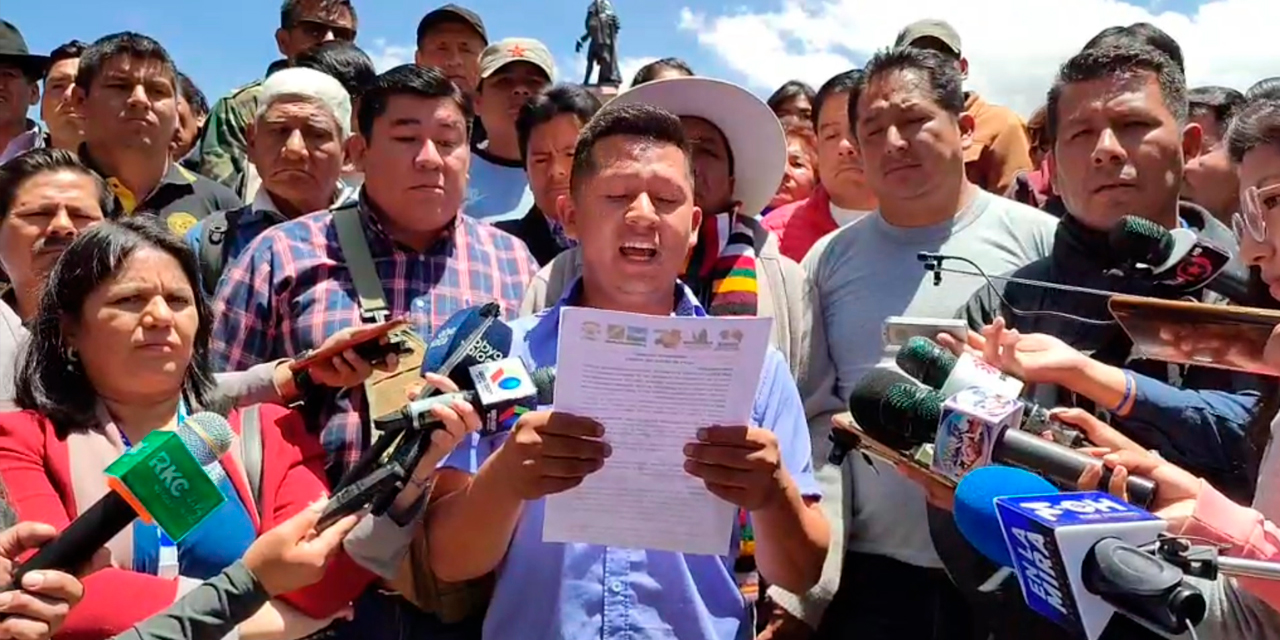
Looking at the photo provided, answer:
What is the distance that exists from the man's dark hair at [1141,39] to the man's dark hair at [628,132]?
149cm

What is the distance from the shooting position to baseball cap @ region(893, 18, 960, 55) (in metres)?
5.82

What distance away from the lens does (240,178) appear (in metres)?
5.89

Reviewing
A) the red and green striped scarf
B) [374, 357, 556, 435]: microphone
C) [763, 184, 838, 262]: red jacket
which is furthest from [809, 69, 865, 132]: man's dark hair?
[374, 357, 556, 435]: microphone

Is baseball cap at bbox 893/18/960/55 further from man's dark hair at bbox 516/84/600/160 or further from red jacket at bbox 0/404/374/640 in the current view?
red jacket at bbox 0/404/374/640

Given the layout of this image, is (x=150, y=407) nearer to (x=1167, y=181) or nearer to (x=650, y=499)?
(x=650, y=499)

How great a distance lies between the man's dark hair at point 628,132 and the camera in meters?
2.62

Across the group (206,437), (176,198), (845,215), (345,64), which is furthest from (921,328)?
(345,64)

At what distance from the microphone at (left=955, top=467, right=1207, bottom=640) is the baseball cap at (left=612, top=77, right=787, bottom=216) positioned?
224 centimetres

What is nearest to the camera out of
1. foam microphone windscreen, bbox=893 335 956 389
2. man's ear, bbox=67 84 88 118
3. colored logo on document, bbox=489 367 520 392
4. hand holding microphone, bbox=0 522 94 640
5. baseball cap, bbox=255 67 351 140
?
hand holding microphone, bbox=0 522 94 640

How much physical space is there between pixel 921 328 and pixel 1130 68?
4.03 feet

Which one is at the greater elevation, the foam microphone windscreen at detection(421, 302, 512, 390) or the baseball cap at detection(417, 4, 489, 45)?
the baseball cap at detection(417, 4, 489, 45)

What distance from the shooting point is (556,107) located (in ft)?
14.6

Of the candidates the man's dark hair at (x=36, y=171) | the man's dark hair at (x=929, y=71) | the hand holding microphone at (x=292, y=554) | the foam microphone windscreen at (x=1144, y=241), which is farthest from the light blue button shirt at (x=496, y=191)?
the hand holding microphone at (x=292, y=554)

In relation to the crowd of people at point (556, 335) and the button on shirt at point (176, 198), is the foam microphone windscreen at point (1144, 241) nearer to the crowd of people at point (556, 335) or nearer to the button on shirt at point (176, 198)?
the crowd of people at point (556, 335)
